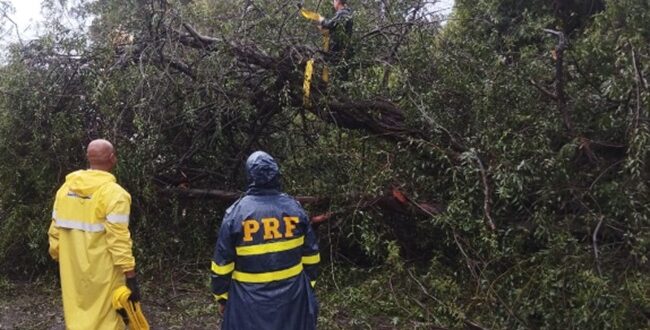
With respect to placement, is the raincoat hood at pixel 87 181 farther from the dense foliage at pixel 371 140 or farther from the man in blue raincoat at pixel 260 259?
the dense foliage at pixel 371 140

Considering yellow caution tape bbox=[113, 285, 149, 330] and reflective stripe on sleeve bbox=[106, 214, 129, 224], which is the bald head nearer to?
reflective stripe on sleeve bbox=[106, 214, 129, 224]

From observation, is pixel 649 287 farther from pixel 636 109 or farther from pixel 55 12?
pixel 55 12

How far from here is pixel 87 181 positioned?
10.8 ft

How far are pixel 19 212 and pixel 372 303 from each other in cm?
311

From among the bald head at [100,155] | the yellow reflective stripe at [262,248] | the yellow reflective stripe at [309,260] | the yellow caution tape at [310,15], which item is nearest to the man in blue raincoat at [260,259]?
the yellow reflective stripe at [262,248]

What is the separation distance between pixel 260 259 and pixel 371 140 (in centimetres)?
242

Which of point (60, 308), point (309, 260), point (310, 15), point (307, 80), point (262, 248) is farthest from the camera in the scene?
point (310, 15)

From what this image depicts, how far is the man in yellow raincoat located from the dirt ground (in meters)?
1.18

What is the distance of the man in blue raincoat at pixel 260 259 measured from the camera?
2941 millimetres

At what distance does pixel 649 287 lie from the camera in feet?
11.9

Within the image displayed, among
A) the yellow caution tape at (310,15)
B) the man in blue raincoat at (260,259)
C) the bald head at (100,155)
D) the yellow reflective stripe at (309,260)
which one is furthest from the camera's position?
the yellow caution tape at (310,15)

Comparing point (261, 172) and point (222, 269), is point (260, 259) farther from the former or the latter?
point (261, 172)

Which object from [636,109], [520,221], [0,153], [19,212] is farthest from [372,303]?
[0,153]

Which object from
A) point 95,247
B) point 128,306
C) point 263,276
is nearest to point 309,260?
point 263,276
